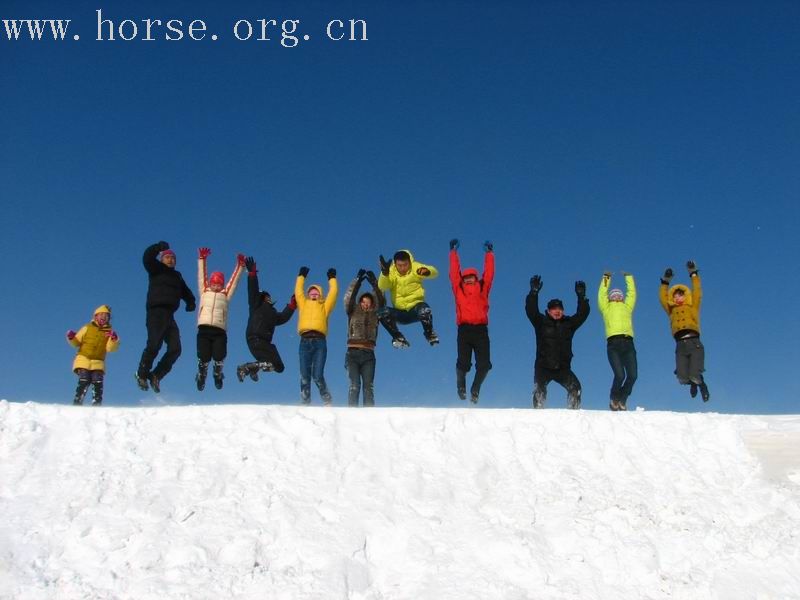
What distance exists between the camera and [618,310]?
34.5ft

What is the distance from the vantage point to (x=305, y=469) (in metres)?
7.21

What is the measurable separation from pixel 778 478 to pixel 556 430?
229 centimetres

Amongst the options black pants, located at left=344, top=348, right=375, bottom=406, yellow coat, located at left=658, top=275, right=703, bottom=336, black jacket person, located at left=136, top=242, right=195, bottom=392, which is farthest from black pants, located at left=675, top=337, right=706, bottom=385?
black jacket person, located at left=136, top=242, right=195, bottom=392

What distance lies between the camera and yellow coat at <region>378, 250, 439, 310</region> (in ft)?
34.4

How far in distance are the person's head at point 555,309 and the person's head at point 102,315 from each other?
6.59 m

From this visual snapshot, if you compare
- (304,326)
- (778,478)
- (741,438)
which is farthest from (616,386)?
(304,326)

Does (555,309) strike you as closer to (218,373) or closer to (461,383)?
(461,383)

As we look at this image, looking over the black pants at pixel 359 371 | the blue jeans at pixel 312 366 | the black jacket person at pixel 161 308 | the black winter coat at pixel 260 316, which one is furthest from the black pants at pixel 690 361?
the black jacket person at pixel 161 308

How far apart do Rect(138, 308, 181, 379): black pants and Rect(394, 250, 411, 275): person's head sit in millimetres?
3211

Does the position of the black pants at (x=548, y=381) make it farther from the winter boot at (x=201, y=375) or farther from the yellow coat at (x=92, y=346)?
the yellow coat at (x=92, y=346)

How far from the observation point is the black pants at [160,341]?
9.90 metres

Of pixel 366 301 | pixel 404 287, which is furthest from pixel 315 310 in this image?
pixel 404 287

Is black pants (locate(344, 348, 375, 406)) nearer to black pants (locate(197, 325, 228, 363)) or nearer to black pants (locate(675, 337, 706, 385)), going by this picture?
black pants (locate(197, 325, 228, 363))

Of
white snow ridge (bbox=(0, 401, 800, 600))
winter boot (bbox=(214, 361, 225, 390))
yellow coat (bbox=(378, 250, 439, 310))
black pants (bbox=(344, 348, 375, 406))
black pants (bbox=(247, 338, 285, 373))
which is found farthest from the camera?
black pants (bbox=(247, 338, 285, 373))
